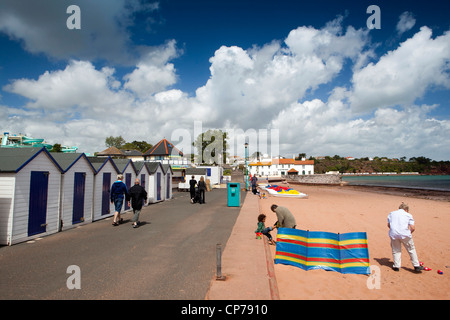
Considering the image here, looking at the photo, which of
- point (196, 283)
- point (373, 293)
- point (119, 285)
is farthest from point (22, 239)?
point (373, 293)

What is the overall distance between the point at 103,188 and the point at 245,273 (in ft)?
31.7

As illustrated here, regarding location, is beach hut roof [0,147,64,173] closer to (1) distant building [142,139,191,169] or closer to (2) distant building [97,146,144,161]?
(1) distant building [142,139,191,169]

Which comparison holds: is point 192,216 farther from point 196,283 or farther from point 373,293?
point 373,293

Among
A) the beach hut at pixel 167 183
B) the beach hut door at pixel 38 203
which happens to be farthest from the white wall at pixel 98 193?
the beach hut at pixel 167 183

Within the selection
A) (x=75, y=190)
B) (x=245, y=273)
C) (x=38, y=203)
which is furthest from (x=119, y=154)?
(x=245, y=273)

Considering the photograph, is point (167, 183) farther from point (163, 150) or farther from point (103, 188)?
point (163, 150)

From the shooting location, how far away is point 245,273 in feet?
18.1

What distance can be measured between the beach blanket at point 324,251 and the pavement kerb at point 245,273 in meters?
0.57

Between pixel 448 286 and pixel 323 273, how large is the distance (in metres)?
2.70

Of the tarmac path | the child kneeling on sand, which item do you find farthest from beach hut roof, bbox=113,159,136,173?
the child kneeling on sand

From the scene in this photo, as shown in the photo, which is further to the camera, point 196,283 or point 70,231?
point 70,231

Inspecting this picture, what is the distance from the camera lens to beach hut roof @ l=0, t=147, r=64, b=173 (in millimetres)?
7824
